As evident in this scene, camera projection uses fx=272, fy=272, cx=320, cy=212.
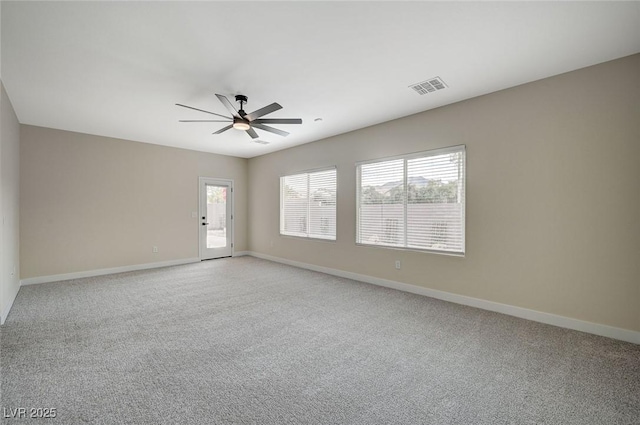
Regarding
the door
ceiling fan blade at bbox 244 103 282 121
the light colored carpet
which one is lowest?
the light colored carpet

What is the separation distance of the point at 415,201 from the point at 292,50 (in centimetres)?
286

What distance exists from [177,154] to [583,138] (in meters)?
7.40

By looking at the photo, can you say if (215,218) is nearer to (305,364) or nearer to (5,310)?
(5,310)

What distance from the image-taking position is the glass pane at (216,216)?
23.9ft

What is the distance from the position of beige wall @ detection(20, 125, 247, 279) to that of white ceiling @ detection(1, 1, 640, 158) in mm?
1339

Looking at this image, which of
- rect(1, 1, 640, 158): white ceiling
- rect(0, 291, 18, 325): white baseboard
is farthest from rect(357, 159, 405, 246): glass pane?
rect(0, 291, 18, 325): white baseboard

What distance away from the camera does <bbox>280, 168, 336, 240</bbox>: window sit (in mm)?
5809

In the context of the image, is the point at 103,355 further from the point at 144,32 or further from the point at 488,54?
the point at 488,54

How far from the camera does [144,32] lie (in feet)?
7.84

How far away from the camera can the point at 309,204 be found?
629 centimetres

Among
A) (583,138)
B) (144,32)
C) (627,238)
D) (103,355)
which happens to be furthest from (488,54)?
(103,355)

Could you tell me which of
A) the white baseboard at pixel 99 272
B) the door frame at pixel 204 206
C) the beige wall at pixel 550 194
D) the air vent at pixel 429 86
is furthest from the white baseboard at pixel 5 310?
the air vent at pixel 429 86

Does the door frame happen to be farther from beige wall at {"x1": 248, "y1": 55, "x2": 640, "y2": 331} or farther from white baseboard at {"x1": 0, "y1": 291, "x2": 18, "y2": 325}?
beige wall at {"x1": 248, "y1": 55, "x2": 640, "y2": 331}

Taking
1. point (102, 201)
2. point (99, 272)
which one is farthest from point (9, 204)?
point (99, 272)
